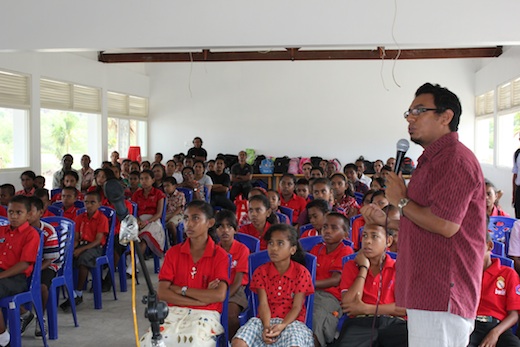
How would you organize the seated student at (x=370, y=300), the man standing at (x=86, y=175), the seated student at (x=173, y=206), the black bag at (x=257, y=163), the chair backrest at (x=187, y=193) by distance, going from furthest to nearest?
the black bag at (x=257, y=163) < the man standing at (x=86, y=175) < the chair backrest at (x=187, y=193) < the seated student at (x=173, y=206) < the seated student at (x=370, y=300)

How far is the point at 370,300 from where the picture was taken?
2824 mm

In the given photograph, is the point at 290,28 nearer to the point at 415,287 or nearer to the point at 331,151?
the point at 415,287

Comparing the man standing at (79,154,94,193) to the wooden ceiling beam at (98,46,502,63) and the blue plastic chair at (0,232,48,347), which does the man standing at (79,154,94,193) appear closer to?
the wooden ceiling beam at (98,46,502,63)

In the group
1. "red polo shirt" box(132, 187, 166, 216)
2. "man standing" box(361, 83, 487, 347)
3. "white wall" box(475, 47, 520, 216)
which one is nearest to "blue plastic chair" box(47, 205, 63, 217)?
"red polo shirt" box(132, 187, 166, 216)

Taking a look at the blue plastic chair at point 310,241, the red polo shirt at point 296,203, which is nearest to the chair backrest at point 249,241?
the blue plastic chair at point 310,241

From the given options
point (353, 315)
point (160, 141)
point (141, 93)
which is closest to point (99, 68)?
point (141, 93)

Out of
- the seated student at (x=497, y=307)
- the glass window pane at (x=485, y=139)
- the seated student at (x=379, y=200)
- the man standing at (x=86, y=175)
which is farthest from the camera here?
the glass window pane at (x=485, y=139)

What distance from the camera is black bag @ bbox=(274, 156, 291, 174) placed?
10930 millimetres

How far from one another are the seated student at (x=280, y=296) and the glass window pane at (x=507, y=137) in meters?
6.75

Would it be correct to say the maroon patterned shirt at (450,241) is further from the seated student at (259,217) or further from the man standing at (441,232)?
the seated student at (259,217)

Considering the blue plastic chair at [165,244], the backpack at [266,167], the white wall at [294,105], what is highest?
the white wall at [294,105]

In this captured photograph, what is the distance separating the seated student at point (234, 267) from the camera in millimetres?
3242

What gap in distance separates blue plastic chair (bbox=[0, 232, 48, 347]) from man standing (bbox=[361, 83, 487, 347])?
98.1 inches

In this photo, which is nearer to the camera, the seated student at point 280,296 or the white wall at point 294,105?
the seated student at point 280,296
